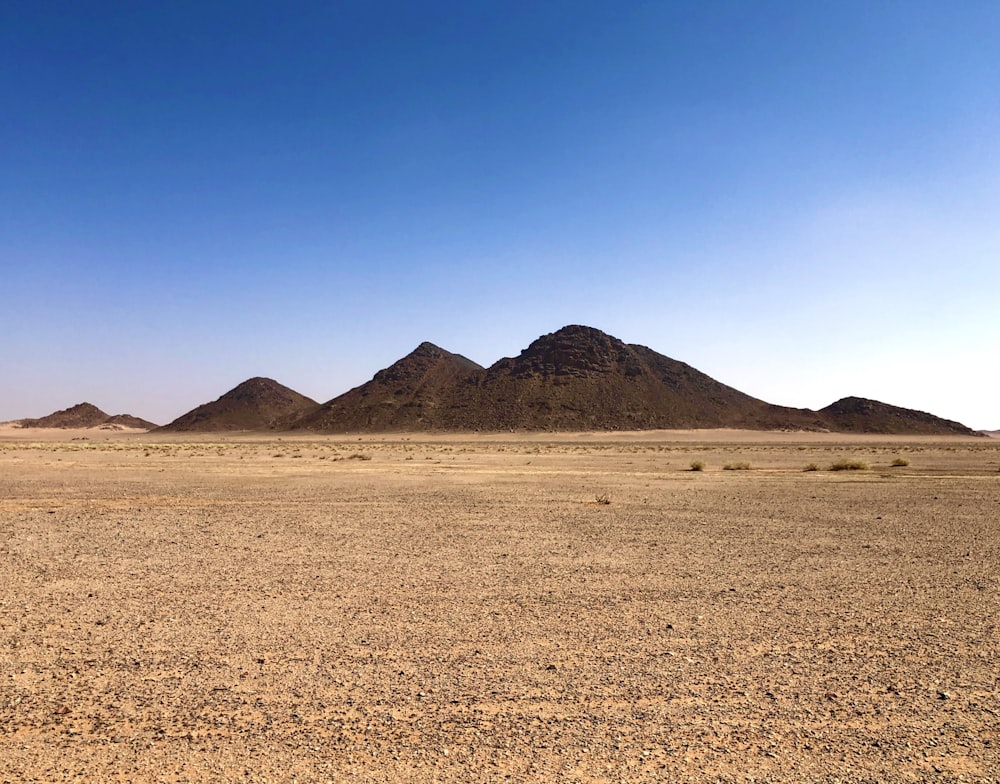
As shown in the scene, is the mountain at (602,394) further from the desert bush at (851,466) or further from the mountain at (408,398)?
the desert bush at (851,466)

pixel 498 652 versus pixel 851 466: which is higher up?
pixel 851 466

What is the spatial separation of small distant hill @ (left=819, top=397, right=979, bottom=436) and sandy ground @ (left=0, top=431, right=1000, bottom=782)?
151m

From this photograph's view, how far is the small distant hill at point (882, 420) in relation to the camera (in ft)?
486

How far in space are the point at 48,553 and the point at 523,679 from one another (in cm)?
963

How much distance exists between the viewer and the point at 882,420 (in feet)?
501

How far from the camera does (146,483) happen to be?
25.4m

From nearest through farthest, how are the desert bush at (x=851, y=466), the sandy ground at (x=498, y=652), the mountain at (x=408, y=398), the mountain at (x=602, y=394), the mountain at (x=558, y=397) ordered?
the sandy ground at (x=498, y=652) < the desert bush at (x=851, y=466) < the mountain at (x=602, y=394) < the mountain at (x=558, y=397) < the mountain at (x=408, y=398)

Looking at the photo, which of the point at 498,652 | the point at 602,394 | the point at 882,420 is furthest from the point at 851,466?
the point at 882,420

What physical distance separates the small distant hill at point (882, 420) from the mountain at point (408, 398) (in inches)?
3363

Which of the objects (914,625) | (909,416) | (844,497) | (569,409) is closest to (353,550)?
(914,625)

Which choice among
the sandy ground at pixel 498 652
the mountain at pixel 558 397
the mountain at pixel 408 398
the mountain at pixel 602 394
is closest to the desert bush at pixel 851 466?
the sandy ground at pixel 498 652

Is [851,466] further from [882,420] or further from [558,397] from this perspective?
[882,420]

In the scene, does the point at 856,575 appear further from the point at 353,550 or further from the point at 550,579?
the point at 353,550

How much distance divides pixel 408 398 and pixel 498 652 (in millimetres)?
154036
